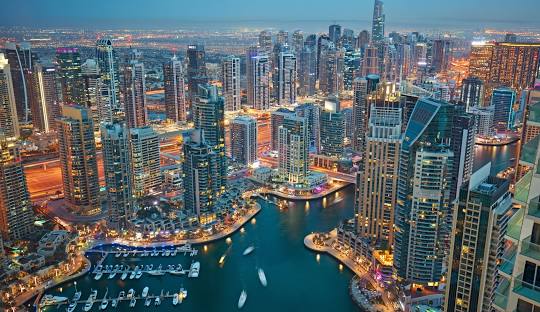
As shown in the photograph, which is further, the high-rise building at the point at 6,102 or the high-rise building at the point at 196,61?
the high-rise building at the point at 196,61

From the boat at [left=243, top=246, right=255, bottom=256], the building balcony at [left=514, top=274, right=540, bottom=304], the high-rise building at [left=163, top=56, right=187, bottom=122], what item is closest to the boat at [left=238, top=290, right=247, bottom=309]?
the boat at [left=243, top=246, right=255, bottom=256]

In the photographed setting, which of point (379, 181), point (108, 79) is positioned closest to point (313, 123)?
point (379, 181)

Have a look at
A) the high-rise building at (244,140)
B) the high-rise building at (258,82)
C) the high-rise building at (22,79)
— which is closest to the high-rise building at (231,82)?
the high-rise building at (258,82)

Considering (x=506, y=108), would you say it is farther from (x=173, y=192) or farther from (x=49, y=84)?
(x=49, y=84)

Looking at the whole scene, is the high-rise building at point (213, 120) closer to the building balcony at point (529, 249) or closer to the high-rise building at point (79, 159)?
the high-rise building at point (79, 159)

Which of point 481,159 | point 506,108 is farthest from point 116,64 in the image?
point 506,108

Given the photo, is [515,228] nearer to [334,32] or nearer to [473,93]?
[473,93]
